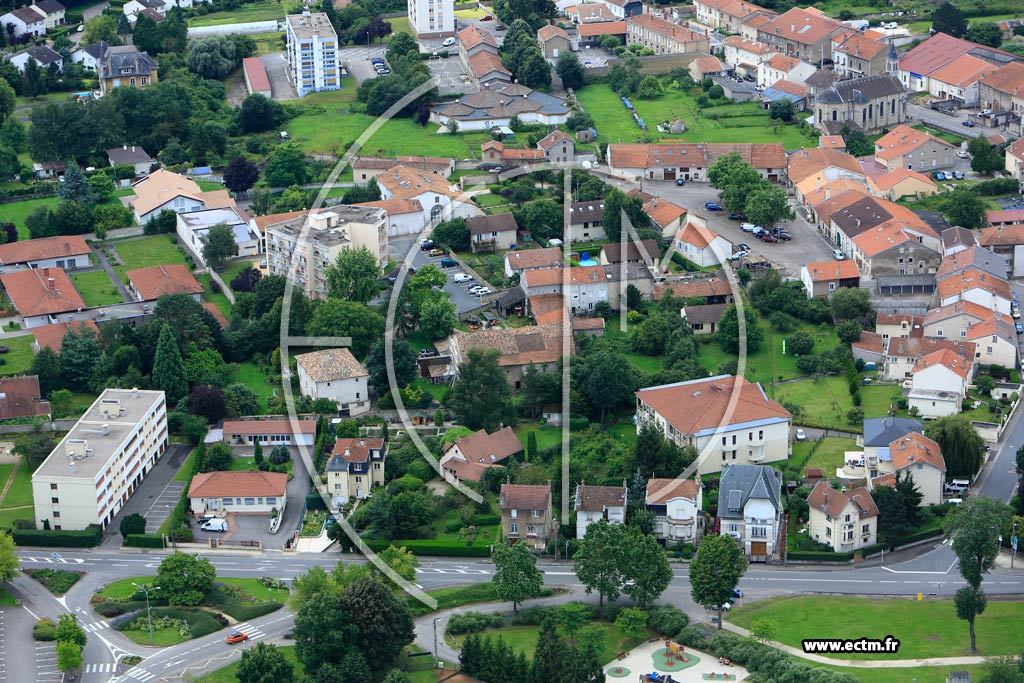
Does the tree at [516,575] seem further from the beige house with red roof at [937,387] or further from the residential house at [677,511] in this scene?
the beige house with red roof at [937,387]

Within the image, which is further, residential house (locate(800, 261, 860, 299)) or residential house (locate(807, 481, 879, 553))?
residential house (locate(800, 261, 860, 299))

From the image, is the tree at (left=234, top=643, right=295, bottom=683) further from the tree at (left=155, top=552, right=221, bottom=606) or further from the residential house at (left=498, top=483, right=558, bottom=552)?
the residential house at (left=498, top=483, right=558, bottom=552)

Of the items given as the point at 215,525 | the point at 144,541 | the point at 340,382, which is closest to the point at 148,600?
the point at 144,541

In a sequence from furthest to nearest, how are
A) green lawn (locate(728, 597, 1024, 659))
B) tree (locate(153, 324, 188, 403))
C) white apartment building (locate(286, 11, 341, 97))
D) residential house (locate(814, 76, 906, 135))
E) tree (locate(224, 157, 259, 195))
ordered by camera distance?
white apartment building (locate(286, 11, 341, 97)), residential house (locate(814, 76, 906, 135)), tree (locate(224, 157, 259, 195)), tree (locate(153, 324, 188, 403)), green lawn (locate(728, 597, 1024, 659))

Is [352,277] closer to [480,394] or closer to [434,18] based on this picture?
[480,394]

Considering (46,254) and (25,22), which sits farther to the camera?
(25,22)

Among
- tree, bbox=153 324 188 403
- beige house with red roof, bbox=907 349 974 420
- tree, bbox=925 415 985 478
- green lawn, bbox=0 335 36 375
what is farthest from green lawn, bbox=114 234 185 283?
tree, bbox=925 415 985 478

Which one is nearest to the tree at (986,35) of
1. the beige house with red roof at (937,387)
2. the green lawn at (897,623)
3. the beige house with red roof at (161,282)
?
the beige house with red roof at (937,387)

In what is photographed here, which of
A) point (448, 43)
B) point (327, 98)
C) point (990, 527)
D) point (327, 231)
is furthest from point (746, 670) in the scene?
point (448, 43)
